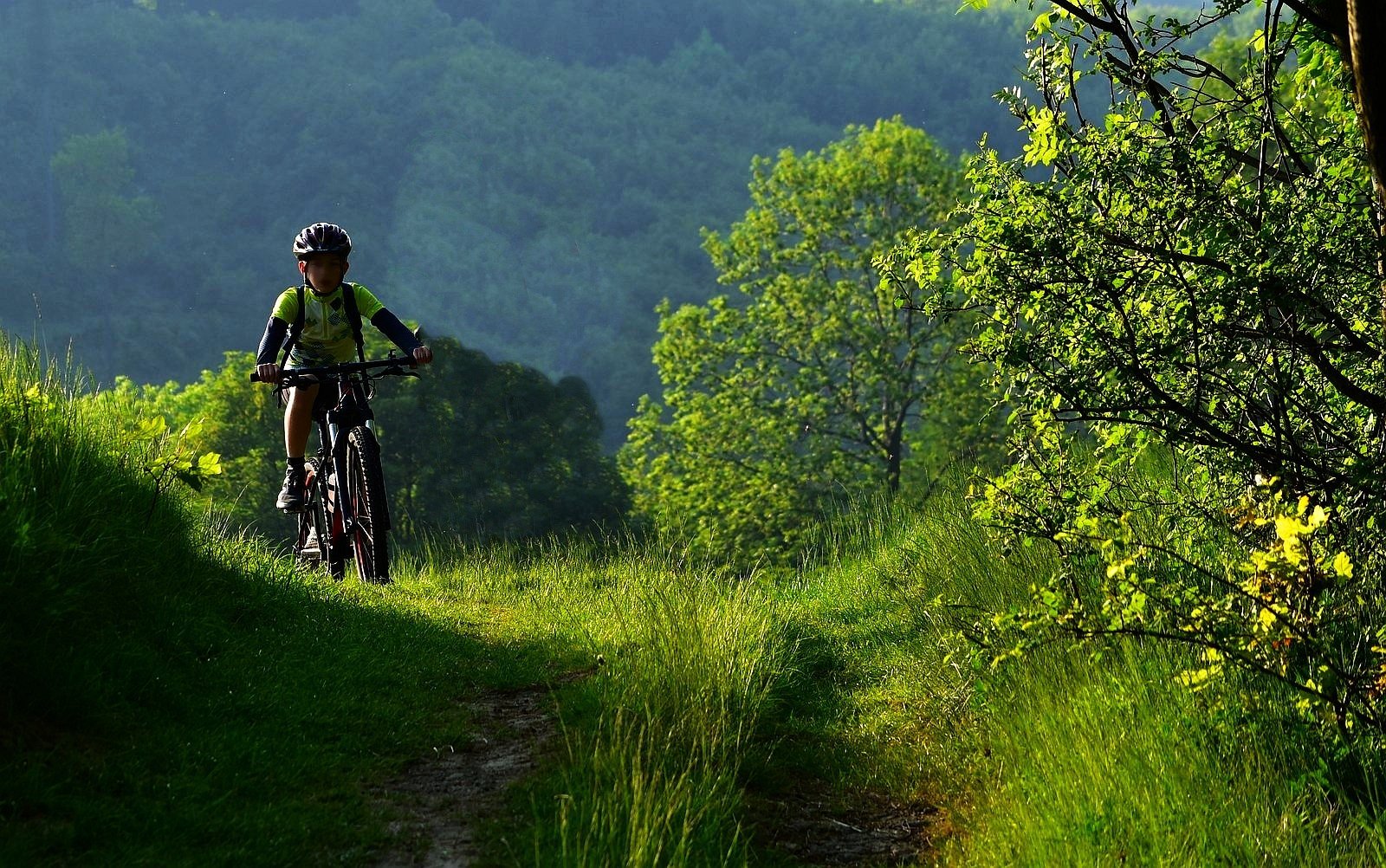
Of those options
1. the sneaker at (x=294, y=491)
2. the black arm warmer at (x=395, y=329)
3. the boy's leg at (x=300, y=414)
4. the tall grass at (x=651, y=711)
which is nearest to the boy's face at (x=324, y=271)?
the black arm warmer at (x=395, y=329)

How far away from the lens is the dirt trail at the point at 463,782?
418 cm

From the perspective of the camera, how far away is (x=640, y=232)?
116m

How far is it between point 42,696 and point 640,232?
112805mm

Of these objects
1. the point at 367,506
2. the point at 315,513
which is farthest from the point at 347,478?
the point at 315,513

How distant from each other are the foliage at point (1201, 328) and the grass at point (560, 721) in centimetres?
48

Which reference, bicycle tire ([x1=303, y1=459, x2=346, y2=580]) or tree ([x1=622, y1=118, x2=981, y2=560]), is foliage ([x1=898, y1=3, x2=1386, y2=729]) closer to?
bicycle tire ([x1=303, y1=459, x2=346, y2=580])

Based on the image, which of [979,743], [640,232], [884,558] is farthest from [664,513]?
[640,232]

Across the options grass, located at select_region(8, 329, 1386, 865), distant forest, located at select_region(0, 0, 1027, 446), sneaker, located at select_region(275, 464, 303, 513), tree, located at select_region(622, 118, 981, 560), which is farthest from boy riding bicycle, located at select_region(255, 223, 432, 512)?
distant forest, located at select_region(0, 0, 1027, 446)

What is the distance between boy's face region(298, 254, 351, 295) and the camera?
8883 mm

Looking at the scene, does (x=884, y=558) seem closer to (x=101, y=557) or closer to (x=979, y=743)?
(x=979, y=743)

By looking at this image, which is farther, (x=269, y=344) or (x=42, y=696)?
(x=269, y=344)

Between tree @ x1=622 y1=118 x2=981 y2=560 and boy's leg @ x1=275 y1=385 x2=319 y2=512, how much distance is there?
68.0ft

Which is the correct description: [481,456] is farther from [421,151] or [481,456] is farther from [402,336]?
[421,151]

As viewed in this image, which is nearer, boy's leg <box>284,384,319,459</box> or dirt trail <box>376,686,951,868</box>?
dirt trail <box>376,686,951,868</box>
